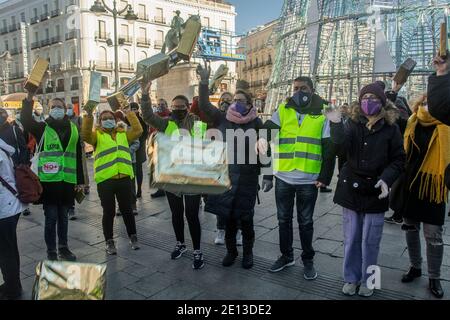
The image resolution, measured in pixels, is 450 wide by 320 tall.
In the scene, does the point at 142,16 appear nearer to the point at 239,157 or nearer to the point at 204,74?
the point at 204,74

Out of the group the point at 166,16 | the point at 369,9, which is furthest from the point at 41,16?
the point at 369,9

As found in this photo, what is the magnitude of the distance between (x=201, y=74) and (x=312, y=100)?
1126 millimetres

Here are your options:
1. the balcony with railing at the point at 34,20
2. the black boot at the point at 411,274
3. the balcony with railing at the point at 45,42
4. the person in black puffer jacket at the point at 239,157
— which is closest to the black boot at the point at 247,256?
the person in black puffer jacket at the point at 239,157

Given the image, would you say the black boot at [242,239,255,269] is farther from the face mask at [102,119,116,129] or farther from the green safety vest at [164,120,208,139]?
the face mask at [102,119,116,129]

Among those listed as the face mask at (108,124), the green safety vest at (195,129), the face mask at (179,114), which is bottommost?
the green safety vest at (195,129)

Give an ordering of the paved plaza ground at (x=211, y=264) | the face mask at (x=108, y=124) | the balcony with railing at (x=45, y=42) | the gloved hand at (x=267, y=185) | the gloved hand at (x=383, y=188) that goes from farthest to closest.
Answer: the balcony with railing at (x=45, y=42), the face mask at (x=108, y=124), the gloved hand at (x=267, y=185), the paved plaza ground at (x=211, y=264), the gloved hand at (x=383, y=188)

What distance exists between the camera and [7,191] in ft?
10.9

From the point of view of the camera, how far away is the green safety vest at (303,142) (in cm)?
364

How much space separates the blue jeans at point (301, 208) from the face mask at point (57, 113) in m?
2.42

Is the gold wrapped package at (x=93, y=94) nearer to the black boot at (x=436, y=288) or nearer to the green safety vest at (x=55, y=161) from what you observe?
the green safety vest at (x=55, y=161)

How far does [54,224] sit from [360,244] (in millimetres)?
3165

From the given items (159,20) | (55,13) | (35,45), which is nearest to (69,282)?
(159,20)

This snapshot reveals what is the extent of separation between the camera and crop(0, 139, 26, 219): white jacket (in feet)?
10.7

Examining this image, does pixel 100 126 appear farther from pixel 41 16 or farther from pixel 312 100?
pixel 41 16
